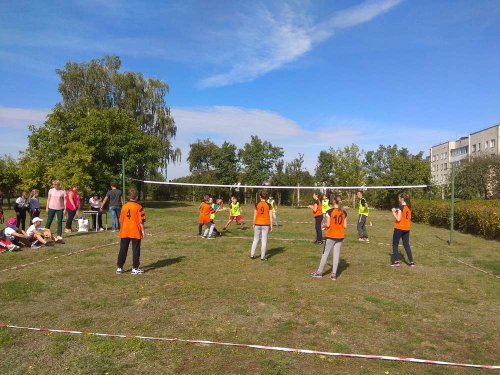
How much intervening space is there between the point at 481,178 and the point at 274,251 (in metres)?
40.3

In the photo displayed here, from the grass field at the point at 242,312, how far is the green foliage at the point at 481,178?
37555 mm

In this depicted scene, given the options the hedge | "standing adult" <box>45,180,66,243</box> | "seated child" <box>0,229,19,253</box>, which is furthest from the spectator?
the hedge

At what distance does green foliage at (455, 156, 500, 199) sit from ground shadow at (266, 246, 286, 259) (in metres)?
38.6

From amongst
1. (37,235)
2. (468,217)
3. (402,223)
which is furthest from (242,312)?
(468,217)

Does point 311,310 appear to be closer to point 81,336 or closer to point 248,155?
point 81,336

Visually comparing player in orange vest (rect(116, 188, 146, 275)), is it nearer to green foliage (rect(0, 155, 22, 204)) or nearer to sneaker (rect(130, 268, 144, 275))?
sneaker (rect(130, 268, 144, 275))

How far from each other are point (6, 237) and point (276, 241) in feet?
25.6

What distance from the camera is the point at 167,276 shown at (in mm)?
8180

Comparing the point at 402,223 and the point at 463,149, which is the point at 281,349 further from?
the point at 463,149

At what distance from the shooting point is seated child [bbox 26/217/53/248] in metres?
11.2

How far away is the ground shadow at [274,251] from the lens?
10.9 metres

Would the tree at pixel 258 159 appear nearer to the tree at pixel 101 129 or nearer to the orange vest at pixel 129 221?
the tree at pixel 101 129

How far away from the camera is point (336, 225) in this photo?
318 inches

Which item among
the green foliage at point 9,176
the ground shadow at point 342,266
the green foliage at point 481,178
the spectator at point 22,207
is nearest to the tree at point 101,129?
the green foliage at point 9,176
